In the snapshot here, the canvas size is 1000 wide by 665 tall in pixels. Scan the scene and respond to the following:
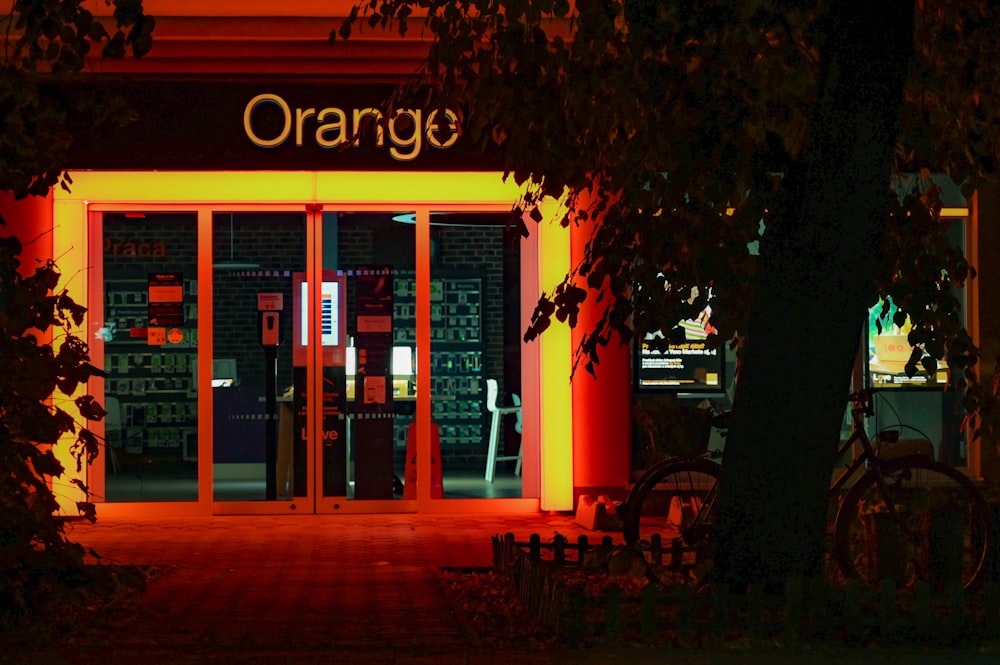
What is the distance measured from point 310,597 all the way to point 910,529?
331cm

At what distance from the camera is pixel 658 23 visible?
6477mm

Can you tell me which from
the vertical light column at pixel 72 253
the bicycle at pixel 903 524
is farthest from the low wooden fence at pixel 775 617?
the vertical light column at pixel 72 253

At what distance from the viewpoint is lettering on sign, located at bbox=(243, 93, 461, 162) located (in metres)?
10.7

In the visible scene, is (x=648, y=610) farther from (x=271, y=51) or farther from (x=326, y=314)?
(x=271, y=51)

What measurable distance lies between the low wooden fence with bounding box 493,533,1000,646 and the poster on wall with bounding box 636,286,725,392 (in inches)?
195

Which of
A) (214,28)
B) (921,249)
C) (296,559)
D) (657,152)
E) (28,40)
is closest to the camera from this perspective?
(28,40)

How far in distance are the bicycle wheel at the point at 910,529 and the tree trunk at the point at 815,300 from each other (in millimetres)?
935

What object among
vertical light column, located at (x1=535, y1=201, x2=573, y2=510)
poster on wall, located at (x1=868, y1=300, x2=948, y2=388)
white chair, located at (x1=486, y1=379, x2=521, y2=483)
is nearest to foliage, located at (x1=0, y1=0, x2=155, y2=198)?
vertical light column, located at (x1=535, y1=201, x2=573, y2=510)

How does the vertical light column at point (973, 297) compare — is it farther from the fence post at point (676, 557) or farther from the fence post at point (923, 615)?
the fence post at point (923, 615)

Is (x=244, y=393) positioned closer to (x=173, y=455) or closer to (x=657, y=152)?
(x=173, y=455)

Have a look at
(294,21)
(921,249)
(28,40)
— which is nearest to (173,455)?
(294,21)

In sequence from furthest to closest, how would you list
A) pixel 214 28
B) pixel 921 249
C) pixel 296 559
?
pixel 214 28 < pixel 296 559 < pixel 921 249

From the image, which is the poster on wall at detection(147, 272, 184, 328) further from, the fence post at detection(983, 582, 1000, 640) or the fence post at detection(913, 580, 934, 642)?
the fence post at detection(983, 582, 1000, 640)

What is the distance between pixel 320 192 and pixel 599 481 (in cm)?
329
